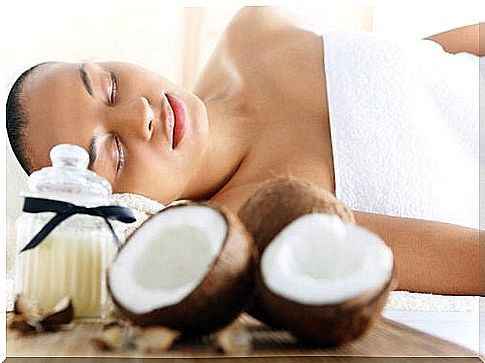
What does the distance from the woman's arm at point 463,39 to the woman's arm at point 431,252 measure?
0.76 feet

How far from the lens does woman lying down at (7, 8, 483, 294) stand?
68 cm

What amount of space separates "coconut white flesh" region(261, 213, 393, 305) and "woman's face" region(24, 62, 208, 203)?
0.20m

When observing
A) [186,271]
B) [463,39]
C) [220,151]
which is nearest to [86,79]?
[220,151]

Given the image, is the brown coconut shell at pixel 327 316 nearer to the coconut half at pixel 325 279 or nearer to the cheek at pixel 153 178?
the coconut half at pixel 325 279

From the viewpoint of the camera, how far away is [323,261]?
52 centimetres

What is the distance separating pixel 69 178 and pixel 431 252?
12.4 inches

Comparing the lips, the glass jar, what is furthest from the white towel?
the glass jar

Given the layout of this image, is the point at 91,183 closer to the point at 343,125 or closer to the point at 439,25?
the point at 343,125

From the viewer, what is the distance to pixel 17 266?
61 cm

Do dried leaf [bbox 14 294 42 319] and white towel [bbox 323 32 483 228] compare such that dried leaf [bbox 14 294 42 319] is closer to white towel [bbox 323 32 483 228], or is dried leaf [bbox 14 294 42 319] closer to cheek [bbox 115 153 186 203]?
cheek [bbox 115 153 186 203]

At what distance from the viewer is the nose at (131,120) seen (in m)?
0.67

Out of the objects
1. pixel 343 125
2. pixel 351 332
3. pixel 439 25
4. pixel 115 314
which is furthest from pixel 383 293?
pixel 439 25

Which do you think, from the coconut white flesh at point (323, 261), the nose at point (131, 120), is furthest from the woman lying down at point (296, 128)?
the coconut white flesh at point (323, 261)

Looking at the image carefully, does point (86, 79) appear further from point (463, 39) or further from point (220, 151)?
point (463, 39)
